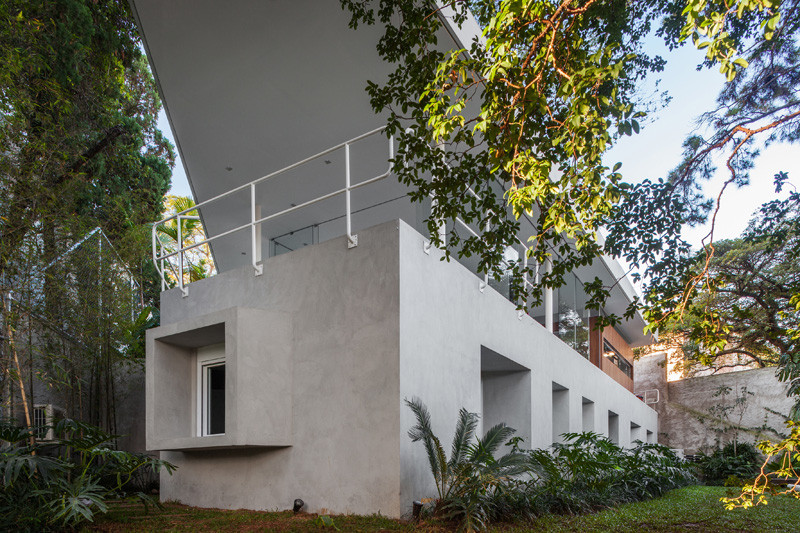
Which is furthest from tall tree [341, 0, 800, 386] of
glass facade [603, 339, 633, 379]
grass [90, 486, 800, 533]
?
glass facade [603, 339, 633, 379]

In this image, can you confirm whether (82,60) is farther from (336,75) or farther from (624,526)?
(624,526)

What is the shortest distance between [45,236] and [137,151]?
34.0 ft

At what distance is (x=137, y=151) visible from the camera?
17859mm

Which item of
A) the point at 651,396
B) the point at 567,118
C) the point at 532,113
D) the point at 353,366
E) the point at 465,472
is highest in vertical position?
the point at 532,113

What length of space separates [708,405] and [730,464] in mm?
8153

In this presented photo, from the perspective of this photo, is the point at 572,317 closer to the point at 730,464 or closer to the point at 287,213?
the point at 287,213

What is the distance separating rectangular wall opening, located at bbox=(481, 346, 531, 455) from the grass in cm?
183

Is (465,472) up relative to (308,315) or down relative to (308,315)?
down

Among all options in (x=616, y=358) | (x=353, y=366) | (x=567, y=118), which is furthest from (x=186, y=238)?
(x=567, y=118)

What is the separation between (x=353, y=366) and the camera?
6695mm

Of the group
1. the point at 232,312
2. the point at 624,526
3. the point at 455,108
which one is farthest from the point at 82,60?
the point at 624,526

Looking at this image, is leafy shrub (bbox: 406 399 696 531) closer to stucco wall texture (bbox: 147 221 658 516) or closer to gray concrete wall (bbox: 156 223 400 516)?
stucco wall texture (bbox: 147 221 658 516)

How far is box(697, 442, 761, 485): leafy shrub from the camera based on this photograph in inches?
686

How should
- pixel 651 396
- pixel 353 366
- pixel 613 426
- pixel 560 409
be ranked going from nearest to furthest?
pixel 353 366, pixel 560 409, pixel 613 426, pixel 651 396
